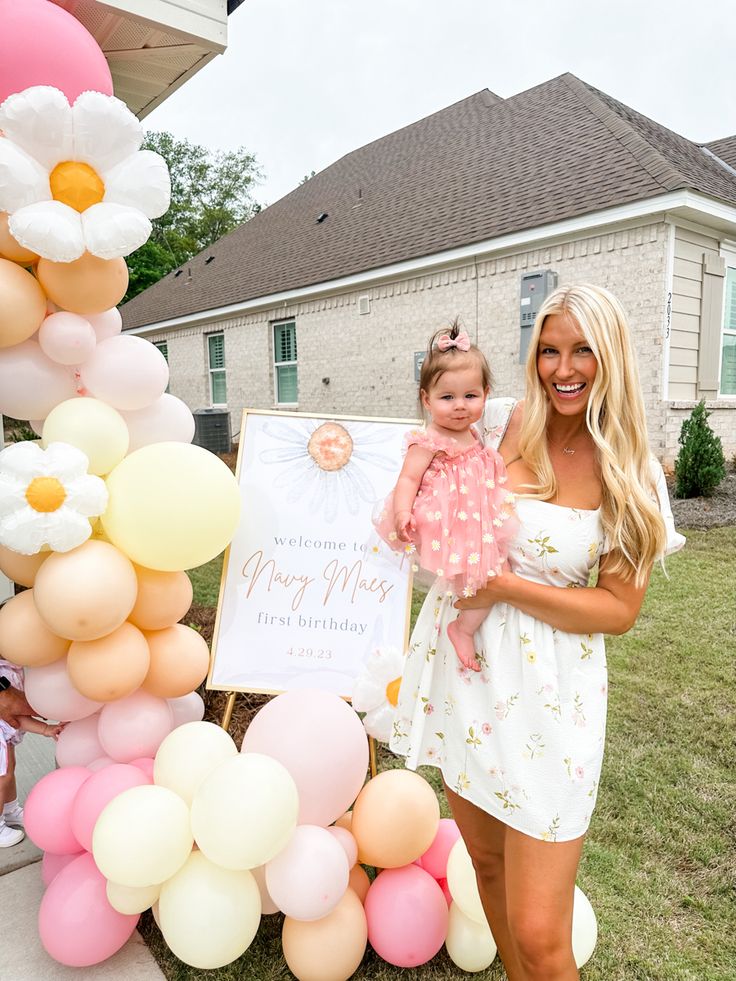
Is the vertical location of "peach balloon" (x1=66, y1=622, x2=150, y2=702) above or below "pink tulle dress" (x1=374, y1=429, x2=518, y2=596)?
below

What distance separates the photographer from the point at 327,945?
6.37 ft

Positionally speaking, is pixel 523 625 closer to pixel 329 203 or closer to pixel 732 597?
pixel 732 597

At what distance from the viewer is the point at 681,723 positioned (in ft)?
11.6

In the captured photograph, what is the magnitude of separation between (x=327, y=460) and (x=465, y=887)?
5.07 feet

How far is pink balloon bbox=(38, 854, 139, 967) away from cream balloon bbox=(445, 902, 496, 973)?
999mm

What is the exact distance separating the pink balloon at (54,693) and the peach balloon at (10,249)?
4.21 ft

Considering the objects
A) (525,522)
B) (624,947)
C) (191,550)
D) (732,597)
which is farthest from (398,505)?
(732,597)

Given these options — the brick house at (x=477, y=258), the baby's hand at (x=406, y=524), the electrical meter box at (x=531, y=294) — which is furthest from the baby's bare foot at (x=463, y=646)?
the electrical meter box at (x=531, y=294)

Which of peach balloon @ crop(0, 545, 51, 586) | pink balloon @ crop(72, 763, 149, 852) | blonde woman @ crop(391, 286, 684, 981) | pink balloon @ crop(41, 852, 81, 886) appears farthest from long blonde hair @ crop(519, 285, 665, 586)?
pink balloon @ crop(41, 852, 81, 886)

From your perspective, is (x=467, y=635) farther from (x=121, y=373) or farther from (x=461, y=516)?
(x=121, y=373)

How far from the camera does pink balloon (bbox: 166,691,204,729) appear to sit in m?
2.48

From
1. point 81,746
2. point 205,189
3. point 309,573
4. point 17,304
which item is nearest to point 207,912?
point 81,746

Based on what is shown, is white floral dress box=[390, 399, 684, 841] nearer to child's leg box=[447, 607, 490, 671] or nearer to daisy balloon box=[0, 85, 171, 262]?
child's leg box=[447, 607, 490, 671]

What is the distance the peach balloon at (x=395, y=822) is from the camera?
6.68ft
